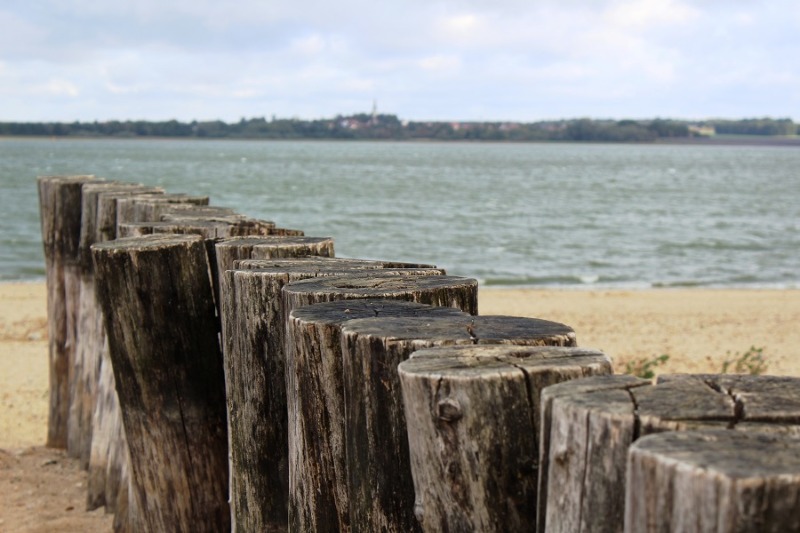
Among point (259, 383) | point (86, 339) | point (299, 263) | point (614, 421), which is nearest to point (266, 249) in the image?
point (299, 263)

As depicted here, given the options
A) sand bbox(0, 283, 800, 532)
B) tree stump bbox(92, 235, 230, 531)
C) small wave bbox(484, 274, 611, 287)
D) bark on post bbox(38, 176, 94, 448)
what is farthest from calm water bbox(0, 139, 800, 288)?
tree stump bbox(92, 235, 230, 531)

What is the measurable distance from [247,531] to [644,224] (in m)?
33.5

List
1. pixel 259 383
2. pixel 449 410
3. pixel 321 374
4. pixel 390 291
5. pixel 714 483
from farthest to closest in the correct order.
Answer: pixel 259 383 < pixel 390 291 < pixel 321 374 < pixel 449 410 < pixel 714 483

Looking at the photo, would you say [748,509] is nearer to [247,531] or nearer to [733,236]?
[247,531]

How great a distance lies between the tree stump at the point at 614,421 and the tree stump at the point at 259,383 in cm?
132

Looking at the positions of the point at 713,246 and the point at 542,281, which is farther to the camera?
the point at 713,246

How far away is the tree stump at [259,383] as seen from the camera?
113 inches

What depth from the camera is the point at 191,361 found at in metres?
3.52

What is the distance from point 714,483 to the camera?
1.27 m

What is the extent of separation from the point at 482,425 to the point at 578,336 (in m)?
11.2

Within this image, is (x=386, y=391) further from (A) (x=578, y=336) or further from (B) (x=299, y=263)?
(A) (x=578, y=336)

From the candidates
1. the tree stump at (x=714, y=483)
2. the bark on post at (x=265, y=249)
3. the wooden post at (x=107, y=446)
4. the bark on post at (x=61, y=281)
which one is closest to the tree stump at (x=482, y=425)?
the tree stump at (x=714, y=483)

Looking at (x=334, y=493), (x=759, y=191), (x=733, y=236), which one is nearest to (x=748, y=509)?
(x=334, y=493)

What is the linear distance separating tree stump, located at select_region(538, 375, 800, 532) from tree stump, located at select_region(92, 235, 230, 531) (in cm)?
207
